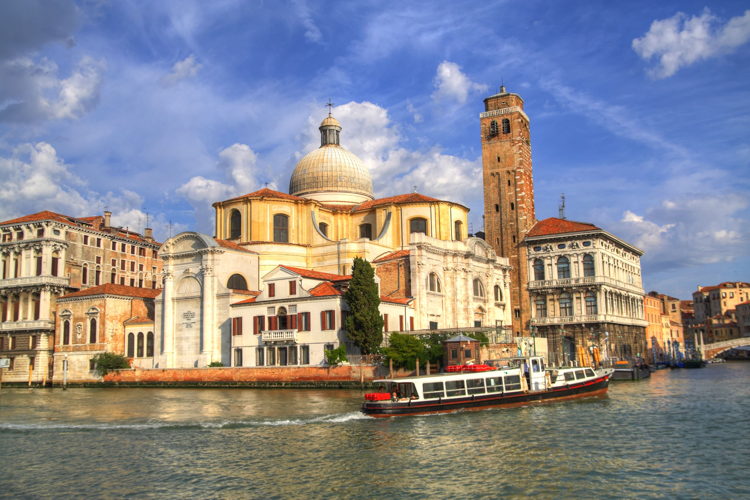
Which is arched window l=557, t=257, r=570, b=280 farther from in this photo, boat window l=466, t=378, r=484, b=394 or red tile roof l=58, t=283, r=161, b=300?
red tile roof l=58, t=283, r=161, b=300

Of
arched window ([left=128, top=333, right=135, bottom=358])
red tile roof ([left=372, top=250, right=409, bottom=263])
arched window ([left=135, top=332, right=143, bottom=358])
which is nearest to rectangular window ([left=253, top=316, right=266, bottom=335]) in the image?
red tile roof ([left=372, top=250, right=409, bottom=263])

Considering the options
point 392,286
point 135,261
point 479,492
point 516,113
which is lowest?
point 479,492

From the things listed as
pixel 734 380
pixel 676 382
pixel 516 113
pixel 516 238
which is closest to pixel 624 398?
pixel 676 382

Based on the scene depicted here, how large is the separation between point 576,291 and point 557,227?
5.60m

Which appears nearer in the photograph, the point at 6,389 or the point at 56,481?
the point at 56,481

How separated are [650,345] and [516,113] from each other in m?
27.6

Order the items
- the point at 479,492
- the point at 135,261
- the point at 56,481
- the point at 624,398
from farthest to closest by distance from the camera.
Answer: the point at 135,261 < the point at 624,398 < the point at 56,481 < the point at 479,492

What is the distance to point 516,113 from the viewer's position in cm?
5994

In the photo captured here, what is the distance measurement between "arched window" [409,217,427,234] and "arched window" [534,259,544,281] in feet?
35.3

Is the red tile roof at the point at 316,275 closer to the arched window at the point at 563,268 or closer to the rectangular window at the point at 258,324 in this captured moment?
the rectangular window at the point at 258,324

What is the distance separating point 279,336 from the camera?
4288 centimetres

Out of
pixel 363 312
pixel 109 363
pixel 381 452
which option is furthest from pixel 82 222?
pixel 381 452

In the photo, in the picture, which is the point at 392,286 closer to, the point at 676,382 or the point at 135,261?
the point at 676,382

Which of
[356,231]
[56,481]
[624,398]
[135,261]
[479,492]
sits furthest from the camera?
[135,261]
